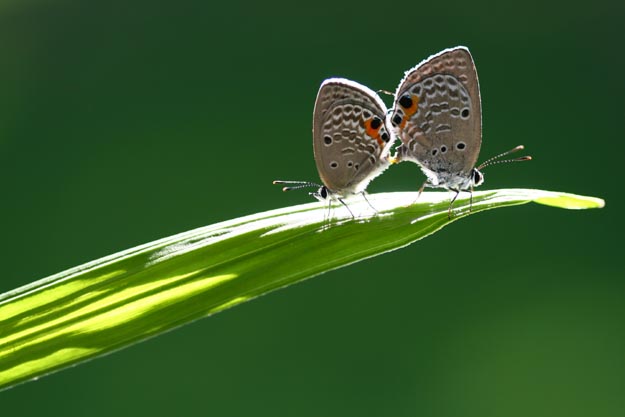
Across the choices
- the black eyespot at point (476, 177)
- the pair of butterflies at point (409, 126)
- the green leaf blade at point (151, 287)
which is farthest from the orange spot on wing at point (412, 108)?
the green leaf blade at point (151, 287)

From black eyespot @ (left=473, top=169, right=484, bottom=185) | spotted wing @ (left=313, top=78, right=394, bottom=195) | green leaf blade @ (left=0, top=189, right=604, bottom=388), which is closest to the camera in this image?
green leaf blade @ (left=0, top=189, right=604, bottom=388)

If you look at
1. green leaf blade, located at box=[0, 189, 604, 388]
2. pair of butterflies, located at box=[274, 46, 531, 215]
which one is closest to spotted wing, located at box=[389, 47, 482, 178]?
pair of butterflies, located at box=[274, 46, 531, 215]

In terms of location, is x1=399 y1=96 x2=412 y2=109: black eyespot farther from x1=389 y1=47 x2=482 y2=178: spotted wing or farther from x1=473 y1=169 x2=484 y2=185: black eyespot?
x1=473 y1=169 x2=484 y2=185: black eyespot

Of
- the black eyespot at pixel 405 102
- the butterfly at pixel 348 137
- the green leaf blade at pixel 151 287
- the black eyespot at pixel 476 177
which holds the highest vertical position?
the black eyespot at pixel 405 102

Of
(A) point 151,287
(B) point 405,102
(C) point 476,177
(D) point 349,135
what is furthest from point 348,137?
(A) point 151,287

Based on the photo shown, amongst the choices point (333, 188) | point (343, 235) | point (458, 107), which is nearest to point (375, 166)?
point (333, 188)

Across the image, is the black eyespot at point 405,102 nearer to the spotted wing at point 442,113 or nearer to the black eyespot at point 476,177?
the spotted wing at point 442,113

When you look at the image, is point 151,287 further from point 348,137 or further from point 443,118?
point 443,118
